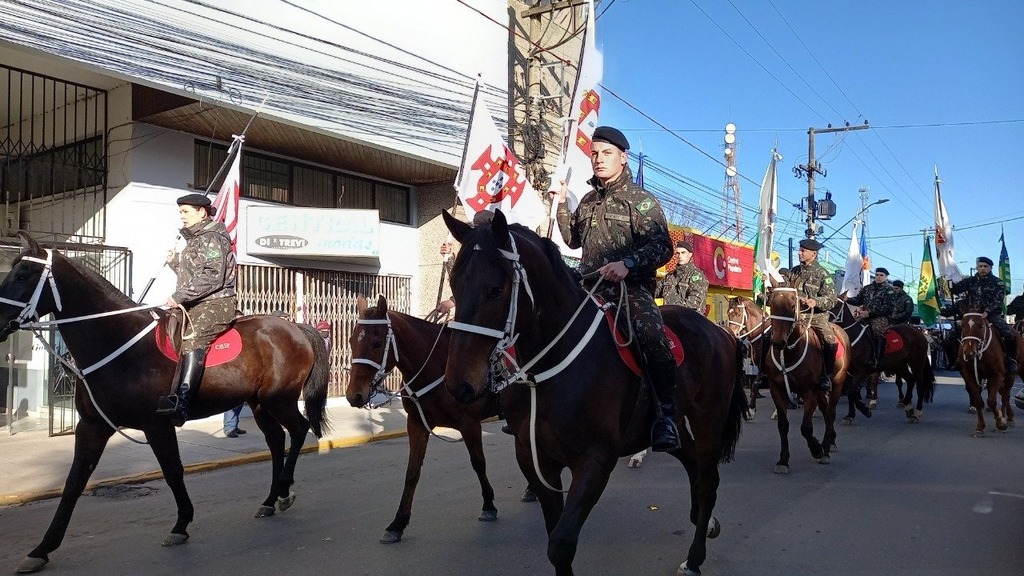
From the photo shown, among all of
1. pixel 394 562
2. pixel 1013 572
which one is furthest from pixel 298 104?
pixel 1013 572

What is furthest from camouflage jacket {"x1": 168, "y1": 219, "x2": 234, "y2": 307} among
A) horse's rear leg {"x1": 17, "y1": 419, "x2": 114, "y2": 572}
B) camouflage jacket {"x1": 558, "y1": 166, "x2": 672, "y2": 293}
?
camouflage jacket {"x1": 558, "y1": 166, "x2": 672, "y2": 293}

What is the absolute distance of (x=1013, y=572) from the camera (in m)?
4.70

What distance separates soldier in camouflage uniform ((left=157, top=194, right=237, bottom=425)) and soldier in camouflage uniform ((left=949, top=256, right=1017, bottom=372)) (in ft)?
36.9

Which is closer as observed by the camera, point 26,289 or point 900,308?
point 26,289

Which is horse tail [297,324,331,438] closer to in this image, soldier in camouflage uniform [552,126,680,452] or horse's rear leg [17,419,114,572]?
horse's rear leg [17,419,114,572]

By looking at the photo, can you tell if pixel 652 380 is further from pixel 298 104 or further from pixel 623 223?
pixel 298 104

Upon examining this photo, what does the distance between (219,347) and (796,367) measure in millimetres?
6612

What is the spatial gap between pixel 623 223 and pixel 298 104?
9.09 m

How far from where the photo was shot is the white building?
1023 cm

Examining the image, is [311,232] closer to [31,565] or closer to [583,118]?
[583,118]

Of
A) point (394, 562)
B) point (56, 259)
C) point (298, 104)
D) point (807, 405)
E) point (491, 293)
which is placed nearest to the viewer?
point (491, 293)

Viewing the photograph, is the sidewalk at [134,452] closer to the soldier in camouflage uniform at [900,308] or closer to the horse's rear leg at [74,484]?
the horse's rear leg at [74,484]

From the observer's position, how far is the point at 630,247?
172 inches

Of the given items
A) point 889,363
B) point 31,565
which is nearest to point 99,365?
point 31,565
